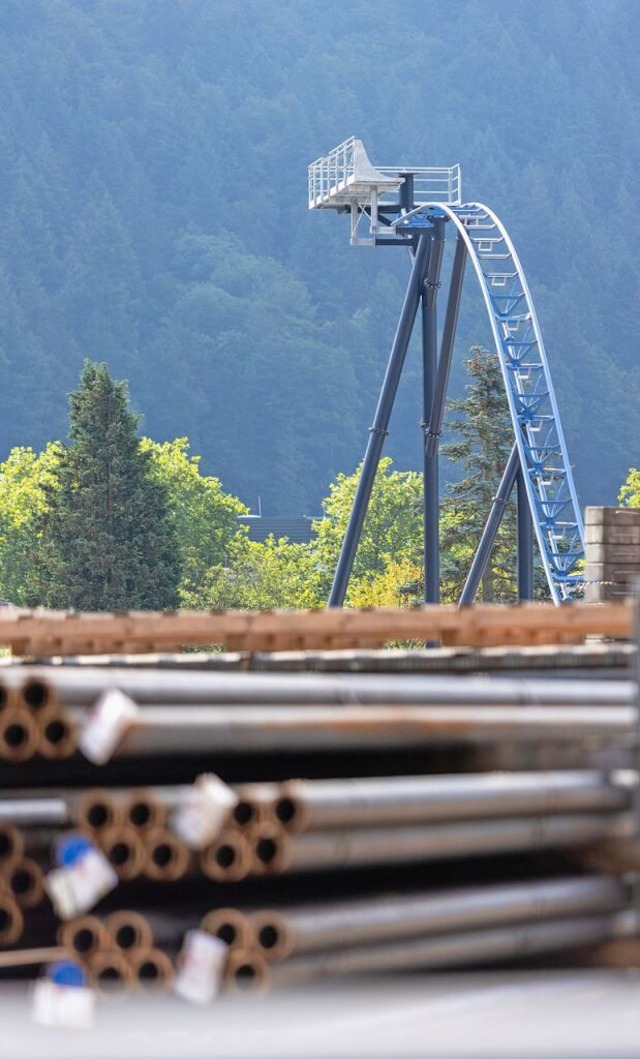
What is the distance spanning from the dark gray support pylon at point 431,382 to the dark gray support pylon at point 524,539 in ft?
4.68

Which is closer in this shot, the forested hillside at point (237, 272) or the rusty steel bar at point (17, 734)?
the rusty steel bar at point (17, 734)

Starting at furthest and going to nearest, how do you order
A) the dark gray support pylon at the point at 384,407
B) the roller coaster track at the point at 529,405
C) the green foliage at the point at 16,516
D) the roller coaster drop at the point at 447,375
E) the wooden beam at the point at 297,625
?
the green foliage at the point at 16,516
the dark gray support pylon at the point at 384,407
the roller coaster drop at the point at 447,375
the roller coaster track at the point at 529,405
the wooden beam at the point at 297,625

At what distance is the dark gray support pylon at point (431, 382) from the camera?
1231 inches

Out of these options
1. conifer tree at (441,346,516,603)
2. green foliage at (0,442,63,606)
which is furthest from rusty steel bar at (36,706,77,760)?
green foliage at (0,442,63,606)

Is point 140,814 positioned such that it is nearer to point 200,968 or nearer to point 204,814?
point 204,814

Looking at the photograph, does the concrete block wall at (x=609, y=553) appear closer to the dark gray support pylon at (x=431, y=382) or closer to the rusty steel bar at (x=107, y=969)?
the rusty steel bar at (x=107, y=969)

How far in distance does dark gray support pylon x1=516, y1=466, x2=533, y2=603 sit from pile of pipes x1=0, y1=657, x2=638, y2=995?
85.1ft

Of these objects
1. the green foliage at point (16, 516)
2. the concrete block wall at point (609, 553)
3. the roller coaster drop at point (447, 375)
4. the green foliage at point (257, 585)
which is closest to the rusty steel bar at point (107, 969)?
the concrete block wall at point (609, 553)

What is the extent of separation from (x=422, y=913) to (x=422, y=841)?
173 mm

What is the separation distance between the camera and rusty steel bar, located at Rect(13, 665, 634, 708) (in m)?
3.81

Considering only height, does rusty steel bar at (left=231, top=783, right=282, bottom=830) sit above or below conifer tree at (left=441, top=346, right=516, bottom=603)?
below

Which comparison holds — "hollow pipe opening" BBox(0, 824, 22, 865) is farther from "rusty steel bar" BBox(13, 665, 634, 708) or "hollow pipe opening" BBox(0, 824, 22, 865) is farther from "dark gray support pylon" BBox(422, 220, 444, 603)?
"dark gray support pylon" BBox(422, 220, 444, 603)

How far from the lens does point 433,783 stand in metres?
4.03

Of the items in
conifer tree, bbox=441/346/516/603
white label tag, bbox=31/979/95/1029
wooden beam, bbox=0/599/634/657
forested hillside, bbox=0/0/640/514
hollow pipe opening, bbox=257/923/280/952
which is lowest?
white label tag, bbox=31/979/95/1029
